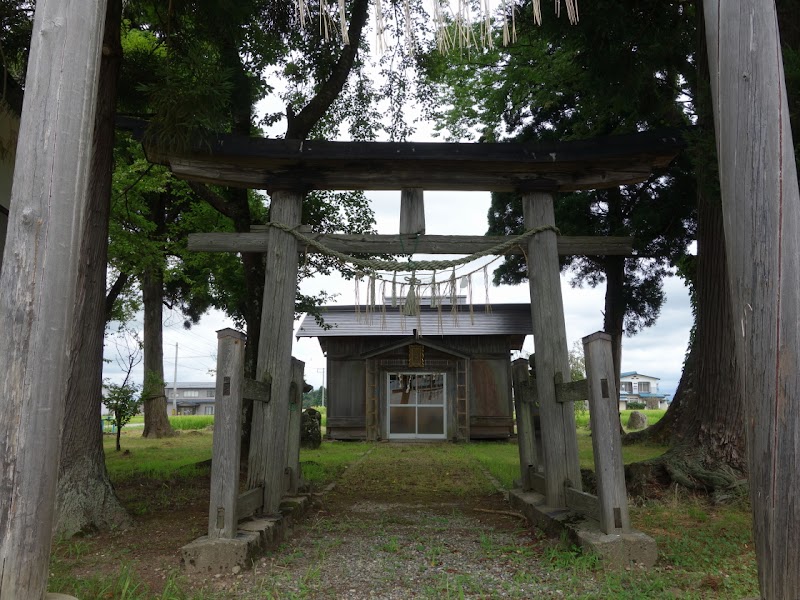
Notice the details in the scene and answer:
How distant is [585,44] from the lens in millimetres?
7281

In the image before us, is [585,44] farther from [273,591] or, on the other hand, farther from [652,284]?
[652,284]

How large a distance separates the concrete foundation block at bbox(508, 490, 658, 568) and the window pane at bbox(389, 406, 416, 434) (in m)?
11.5

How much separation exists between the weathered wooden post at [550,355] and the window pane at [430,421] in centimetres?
1118

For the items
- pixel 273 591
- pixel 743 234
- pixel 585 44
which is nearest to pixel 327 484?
pixel 273 591

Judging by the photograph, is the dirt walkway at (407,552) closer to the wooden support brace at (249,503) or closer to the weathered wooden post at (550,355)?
the wooden support brace at (249,503)

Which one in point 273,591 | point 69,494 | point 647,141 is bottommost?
point 273,591

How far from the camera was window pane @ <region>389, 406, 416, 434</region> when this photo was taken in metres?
17.1

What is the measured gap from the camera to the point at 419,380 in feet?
57.2

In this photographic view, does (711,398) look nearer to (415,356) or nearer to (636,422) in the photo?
(415,356)

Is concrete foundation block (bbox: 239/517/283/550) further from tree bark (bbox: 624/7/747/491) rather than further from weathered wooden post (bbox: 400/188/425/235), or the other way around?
tree bark (bbox: 624/7/747/491)

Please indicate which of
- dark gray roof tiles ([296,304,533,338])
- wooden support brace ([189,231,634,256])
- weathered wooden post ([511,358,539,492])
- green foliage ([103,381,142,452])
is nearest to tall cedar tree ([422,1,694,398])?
dark gray roof tiles ([296,304,533,338])

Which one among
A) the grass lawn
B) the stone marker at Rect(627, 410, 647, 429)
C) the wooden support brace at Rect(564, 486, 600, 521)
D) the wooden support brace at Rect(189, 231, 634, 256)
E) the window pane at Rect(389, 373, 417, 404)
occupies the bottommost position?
the grass lawn

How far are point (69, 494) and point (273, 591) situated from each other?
252 cm

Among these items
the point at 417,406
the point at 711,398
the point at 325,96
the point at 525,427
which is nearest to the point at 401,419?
the point at 417,406
